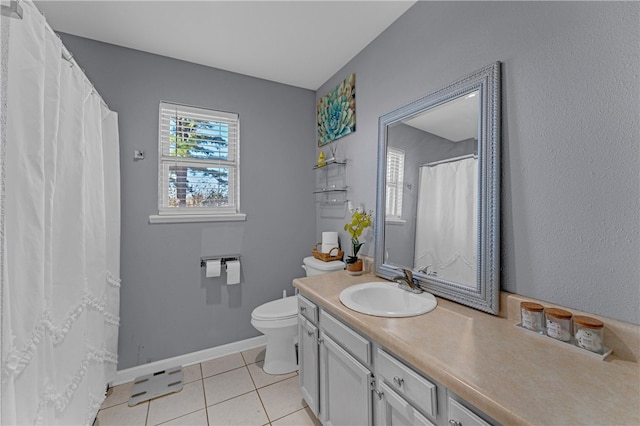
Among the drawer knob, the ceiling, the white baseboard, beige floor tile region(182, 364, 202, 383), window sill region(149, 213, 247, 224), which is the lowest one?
beige floor tile region(182, 364, 202, 383)

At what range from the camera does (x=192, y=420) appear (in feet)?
5.32

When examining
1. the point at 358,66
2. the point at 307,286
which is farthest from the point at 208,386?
the point at 358,66

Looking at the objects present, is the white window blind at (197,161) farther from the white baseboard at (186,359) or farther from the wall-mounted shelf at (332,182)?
the white baseboard at (186,359)

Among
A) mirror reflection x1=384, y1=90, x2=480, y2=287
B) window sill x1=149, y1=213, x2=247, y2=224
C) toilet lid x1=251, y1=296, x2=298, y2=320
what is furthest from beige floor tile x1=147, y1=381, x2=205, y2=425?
mirror reflection x1=384, y1=90, x2=480, y2=287

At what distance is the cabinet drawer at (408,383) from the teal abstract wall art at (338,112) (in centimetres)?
168

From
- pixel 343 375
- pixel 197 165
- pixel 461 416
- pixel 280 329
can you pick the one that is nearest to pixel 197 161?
pixel 197 165

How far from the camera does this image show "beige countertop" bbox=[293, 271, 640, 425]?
24.0 inches

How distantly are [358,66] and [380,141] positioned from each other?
735 millimetres

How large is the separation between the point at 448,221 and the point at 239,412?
1770mm

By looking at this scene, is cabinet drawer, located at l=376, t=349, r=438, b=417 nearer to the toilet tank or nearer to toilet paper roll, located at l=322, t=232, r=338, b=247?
the toilet tank

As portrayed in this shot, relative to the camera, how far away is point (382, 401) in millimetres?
1021

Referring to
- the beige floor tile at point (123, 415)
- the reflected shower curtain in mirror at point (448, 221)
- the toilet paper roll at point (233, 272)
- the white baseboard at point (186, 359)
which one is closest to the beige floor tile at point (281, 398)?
the white baseboard at point (186, 359)

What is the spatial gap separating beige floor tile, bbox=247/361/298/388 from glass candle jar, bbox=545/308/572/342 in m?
1.76

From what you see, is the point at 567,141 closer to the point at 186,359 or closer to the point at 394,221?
the point at 394,221
